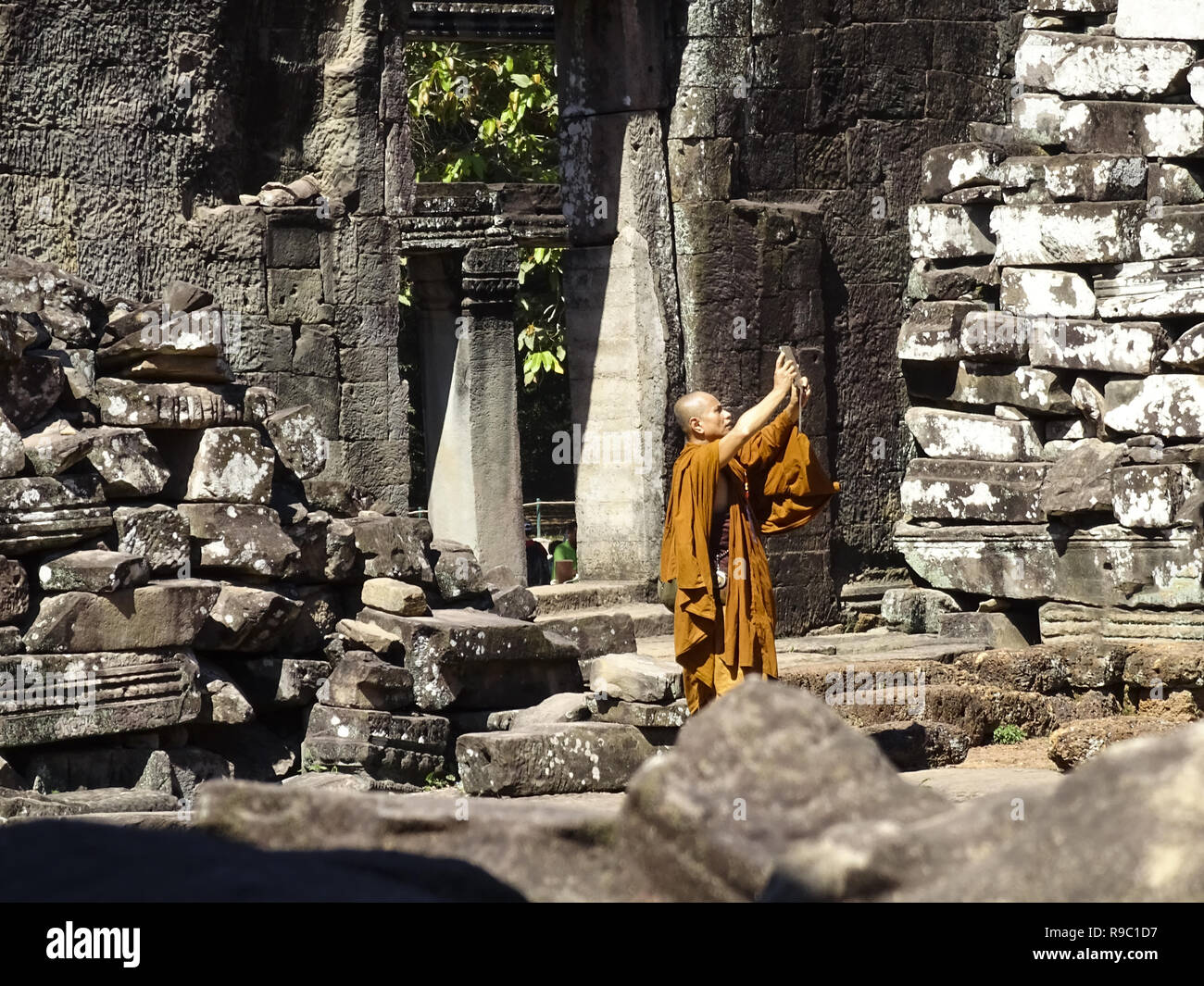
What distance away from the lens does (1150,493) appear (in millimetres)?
10023

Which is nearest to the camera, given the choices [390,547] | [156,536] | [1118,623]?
[156,536]

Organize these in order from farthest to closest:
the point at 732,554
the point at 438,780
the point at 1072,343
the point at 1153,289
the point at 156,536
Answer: the point at 1072,343 < the point at 1153,289 < the point at 438,780 < the point at 156,536 < the point at 732,554

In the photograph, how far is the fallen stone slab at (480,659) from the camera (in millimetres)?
8586

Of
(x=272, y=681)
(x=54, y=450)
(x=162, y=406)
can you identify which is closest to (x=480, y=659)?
(x=272, y=681)

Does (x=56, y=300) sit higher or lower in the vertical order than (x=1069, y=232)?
lower

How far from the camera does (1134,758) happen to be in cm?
263

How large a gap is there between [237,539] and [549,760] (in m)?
1.70

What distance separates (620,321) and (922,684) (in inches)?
130

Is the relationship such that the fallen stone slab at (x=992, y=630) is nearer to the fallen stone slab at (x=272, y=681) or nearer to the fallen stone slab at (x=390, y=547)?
the fallen stone slab at (x=390, y=547)

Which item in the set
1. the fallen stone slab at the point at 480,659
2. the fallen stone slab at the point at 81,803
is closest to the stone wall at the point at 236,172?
the fallen stone slab at the point at 480,659

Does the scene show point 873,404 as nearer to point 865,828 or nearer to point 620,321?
point 620,321

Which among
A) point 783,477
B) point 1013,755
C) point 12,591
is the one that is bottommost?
point 1013,755

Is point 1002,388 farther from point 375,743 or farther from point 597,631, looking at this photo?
point 375,743
